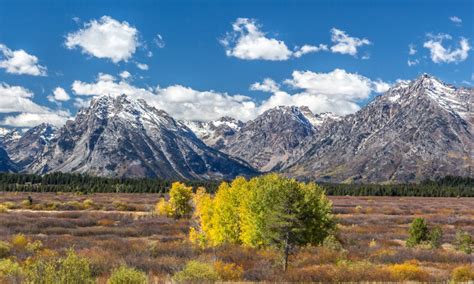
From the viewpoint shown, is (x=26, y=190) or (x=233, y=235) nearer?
(x=233, y=235)

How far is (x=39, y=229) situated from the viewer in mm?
49312

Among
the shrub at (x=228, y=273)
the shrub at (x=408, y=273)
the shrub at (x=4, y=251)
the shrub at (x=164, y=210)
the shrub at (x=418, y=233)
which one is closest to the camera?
the shrub at (x=228, y=273)

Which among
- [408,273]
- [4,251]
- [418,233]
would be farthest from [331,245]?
[4,251]

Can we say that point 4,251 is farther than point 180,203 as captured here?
No

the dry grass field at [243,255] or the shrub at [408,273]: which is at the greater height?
the shrub at [408,273]

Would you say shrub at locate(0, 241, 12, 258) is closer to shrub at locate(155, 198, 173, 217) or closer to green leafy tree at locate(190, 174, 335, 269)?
green leafy tree at locate(190, 174, 335, 269)

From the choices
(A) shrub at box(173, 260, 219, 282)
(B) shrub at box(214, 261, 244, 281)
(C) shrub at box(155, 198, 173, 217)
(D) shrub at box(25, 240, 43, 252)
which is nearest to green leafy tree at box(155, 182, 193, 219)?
(C) shrub at box(155, 198, 173, 217)

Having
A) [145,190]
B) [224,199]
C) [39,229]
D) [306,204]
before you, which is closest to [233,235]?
[224,199]

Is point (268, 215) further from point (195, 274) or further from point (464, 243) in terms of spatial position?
point (464, 243)

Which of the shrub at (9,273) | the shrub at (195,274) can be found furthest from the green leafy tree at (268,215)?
the shrub at (9,273)

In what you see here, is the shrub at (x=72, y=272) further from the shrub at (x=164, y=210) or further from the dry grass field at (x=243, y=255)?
the shrub at (x=164, y=210)

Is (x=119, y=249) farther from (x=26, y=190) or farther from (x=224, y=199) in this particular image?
(x=26, y=190)

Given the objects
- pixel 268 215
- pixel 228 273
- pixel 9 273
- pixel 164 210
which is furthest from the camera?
pixel 164 210

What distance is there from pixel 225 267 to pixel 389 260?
43.3 ft
